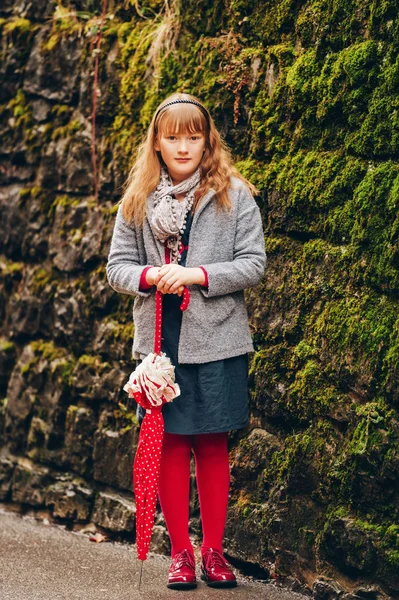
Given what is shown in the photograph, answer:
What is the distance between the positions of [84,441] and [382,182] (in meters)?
2.39

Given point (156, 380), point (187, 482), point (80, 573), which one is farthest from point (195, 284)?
point (80, 573)

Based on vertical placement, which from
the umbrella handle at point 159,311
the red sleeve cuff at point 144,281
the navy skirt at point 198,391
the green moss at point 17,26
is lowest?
the navy skirt at point 198,391

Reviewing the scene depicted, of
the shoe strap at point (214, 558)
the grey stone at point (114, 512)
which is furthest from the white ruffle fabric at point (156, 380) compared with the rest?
the grey stone at point (114, 512)

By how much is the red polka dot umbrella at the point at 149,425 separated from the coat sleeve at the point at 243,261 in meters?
0.13

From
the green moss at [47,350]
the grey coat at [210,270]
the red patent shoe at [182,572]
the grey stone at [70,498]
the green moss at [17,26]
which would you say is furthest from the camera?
the green moss at [17,26]

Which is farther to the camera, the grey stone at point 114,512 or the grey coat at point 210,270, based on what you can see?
the grey stone at point 114,512

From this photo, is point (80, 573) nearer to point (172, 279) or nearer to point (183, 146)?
point (172, 279)

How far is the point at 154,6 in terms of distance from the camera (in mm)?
5043

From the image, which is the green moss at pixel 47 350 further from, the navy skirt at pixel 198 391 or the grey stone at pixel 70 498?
the navy skirt at pixel 198 391

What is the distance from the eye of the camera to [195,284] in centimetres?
381

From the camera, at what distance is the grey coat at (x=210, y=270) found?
381 centimetres

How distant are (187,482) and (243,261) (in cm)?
94

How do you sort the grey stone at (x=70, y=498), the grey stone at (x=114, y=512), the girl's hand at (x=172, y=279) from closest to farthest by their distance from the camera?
the girl's hand at (x=172, y=279), the grey stone at (x=114, y=512), the grey stone at (x=70, y=498)

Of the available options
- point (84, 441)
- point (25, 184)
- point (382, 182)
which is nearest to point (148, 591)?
point (84, 441)
